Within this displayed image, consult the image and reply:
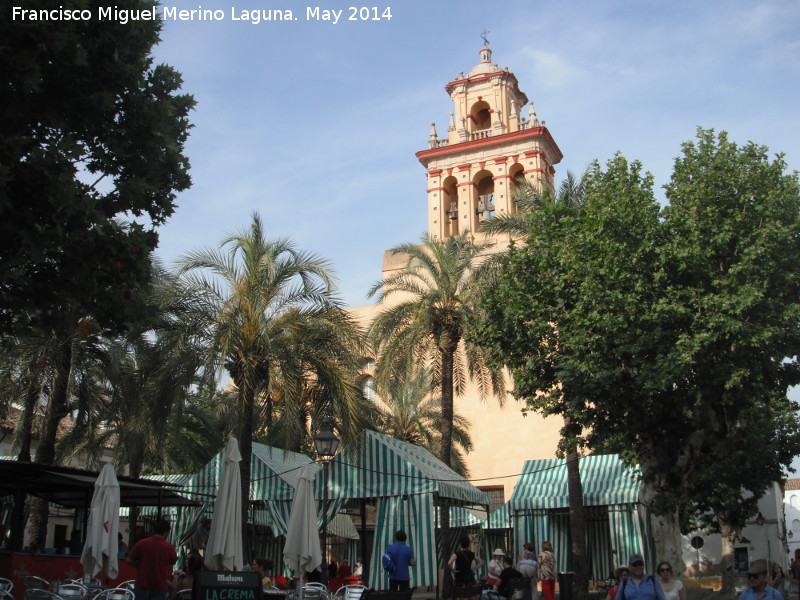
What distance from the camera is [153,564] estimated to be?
396 inches

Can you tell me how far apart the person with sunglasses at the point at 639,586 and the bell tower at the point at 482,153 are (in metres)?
32.2

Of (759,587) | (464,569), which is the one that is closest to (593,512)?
(464,569)

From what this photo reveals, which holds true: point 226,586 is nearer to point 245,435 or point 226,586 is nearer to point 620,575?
point 620,575

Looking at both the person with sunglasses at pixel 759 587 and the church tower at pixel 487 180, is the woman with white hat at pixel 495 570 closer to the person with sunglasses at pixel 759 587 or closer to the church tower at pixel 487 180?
the person with sunglasses at pixel 759 587

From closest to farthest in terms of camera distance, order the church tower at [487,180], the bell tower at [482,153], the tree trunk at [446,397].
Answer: the tree trunk at [446,397], the church tower at [487,180], the bell tower at [482,153]

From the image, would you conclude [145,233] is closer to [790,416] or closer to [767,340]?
[767,340]

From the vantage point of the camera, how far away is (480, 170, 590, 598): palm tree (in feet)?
70.6

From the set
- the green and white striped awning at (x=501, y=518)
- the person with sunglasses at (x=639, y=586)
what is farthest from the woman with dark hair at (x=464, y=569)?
the green and white striped awning at (x=501, y=518)

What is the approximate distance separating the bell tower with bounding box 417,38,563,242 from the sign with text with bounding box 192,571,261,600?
106ft

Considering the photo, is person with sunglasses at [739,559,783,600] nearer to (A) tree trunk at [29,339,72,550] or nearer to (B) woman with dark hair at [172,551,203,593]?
(B) woman with dark hair at [172,551,203,593]

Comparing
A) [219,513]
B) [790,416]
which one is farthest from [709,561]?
[219,513]

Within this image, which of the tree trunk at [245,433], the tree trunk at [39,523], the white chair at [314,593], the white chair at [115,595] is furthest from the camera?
the tree trunk at [39,523]

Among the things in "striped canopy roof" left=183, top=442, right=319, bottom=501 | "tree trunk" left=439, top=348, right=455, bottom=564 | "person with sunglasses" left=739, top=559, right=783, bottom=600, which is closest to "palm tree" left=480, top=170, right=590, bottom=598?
"tree trunk" left=439, top=348, right=455, bottom=564

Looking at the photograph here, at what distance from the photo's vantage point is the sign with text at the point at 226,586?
29.0 ft
